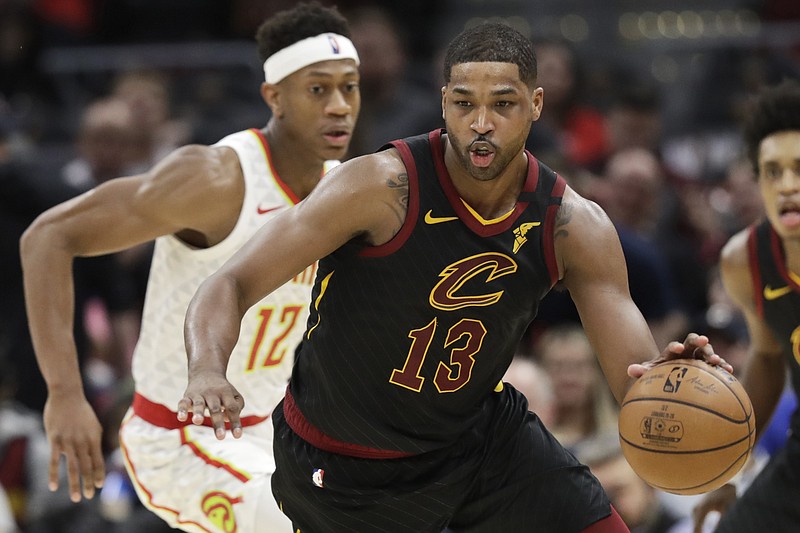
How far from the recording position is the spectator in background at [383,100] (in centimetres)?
1025

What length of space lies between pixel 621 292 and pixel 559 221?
318mm

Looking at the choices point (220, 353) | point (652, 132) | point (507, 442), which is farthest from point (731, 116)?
point (220, 353)

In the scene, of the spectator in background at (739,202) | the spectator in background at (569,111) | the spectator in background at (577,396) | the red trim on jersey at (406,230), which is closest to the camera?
the red trim on jersey at (406,230)

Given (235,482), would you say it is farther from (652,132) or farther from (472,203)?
(652,132)

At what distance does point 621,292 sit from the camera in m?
4.57

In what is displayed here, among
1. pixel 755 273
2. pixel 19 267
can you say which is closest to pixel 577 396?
pixel 755 273

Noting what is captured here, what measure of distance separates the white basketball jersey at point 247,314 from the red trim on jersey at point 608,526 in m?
1.55

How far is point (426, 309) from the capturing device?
4.57m

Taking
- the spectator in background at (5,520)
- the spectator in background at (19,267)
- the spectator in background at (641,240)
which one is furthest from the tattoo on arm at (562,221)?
the spectator in background at (19,267)

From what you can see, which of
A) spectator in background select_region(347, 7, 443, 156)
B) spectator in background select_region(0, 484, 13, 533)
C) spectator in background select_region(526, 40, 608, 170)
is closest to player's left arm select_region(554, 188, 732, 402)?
spectator in background select_region(0, 484, 13, 533)

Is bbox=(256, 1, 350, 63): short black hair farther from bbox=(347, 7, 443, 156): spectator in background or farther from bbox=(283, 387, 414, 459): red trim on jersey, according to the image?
bbox=(347, 7, 443, 156): spectator in background

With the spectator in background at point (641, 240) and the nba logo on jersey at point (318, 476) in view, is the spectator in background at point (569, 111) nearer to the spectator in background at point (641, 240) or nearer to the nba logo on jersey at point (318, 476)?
the spectator in background at point (641, 240)

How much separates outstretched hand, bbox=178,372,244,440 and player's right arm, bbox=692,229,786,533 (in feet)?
8.50

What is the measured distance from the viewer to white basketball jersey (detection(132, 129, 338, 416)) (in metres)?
5.50
